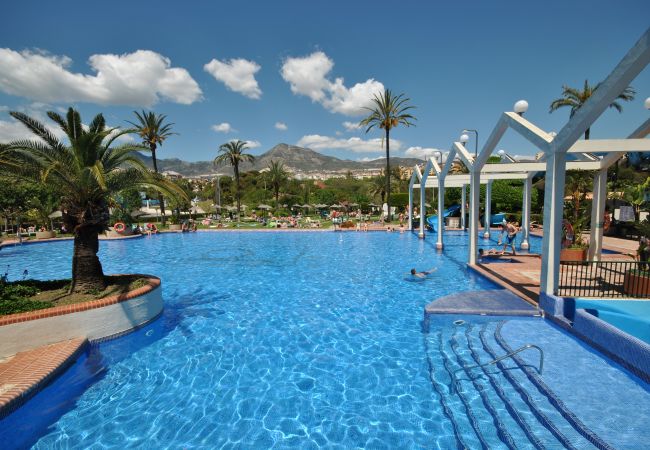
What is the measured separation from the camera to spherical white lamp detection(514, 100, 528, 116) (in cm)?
891

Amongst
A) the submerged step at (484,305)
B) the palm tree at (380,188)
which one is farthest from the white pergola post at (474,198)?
the palm tree at (380,188)

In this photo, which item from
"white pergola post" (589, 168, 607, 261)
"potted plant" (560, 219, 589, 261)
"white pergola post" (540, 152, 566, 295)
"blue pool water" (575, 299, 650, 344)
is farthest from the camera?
"potted plant" (560, 219, 589, 261)

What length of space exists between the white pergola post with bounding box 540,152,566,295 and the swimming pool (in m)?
1.16

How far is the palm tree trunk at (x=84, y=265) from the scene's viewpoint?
325 inches

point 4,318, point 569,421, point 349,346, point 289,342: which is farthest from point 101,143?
point 569,421

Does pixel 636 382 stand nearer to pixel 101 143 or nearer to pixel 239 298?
pixel 239 298

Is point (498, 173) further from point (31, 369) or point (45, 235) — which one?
point (45, 235)

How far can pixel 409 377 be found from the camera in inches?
236

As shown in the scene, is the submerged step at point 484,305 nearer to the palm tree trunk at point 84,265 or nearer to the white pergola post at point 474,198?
the white pergola post at point 474,198

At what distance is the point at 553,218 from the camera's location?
7.37m

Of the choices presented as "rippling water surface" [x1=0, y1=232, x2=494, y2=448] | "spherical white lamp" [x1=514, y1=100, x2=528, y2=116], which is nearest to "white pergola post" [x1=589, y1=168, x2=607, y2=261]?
"rippling water surface" [x1=0, y1=232, x2=494, y2=448]

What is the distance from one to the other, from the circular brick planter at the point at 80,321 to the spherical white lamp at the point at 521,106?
10.8 metres

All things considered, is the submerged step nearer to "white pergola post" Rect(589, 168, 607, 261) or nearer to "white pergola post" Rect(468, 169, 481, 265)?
"white pergola post" Rect(468, 169, 481, 265)

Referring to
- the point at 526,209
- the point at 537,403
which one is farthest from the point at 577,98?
the point at 537,403
